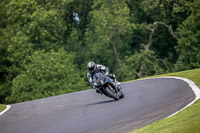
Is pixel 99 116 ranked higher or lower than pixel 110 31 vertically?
lower

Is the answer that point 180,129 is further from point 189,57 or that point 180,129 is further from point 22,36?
point 22,36

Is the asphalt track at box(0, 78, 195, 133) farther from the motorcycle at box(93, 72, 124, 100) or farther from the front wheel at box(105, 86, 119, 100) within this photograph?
the motorcycle at box(93, 72, 124, 100)

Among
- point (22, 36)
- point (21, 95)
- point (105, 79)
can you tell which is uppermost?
point (22, 36)

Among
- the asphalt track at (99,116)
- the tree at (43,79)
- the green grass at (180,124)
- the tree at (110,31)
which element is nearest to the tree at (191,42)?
the tree at (110,31)

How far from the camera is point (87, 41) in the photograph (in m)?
50.2

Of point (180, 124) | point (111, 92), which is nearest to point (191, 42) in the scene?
point (111, 92)

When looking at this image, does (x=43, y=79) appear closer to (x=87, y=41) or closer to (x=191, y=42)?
Result: (x=87, y=41)

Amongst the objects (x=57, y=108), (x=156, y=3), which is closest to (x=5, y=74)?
(x=156, y=3)

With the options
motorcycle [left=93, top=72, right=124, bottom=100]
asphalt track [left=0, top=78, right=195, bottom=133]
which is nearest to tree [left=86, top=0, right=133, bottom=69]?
asphalt track [left=0, top=78, right=195, bottom=133]

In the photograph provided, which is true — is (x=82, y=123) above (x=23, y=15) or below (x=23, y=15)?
below

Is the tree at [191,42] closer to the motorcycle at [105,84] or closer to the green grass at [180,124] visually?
the motorcycle at [105,84]

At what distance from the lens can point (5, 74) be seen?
45250mm

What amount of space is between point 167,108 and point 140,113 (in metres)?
0.74

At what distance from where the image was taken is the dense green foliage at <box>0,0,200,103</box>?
4125cm
